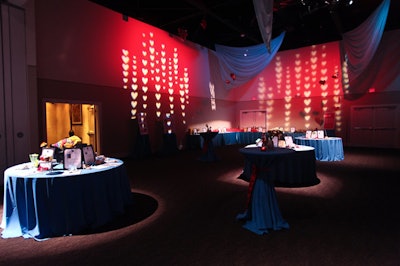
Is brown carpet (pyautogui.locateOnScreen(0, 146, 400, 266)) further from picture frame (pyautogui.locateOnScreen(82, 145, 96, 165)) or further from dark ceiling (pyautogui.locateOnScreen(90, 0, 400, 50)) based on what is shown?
dark ceiling (pyautogui.locateOnScreen(90, 0, 400, 50))

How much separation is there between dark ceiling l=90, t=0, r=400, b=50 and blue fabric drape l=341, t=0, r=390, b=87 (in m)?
0.96

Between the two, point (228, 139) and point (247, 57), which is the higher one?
point (247, 57)

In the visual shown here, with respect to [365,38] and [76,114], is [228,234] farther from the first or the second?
[76,114]

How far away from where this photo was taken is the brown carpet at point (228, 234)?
211cm

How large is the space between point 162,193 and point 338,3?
272 inches

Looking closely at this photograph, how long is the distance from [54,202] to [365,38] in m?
7.74

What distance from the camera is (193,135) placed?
10195 mm

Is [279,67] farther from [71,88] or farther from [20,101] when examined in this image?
[20,101]

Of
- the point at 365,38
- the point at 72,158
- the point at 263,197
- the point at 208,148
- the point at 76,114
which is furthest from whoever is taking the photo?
the point at 76,114

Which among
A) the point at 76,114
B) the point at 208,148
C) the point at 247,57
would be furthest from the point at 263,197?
the point at 76,114

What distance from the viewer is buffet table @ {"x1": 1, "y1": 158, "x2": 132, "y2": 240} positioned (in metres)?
2.42

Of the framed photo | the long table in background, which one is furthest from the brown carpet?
the long table in background

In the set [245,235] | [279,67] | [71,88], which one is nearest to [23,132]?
[71,88]

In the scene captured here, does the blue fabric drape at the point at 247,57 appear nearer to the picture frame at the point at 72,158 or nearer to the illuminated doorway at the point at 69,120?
the illuminated doorway at the point at 69,120
